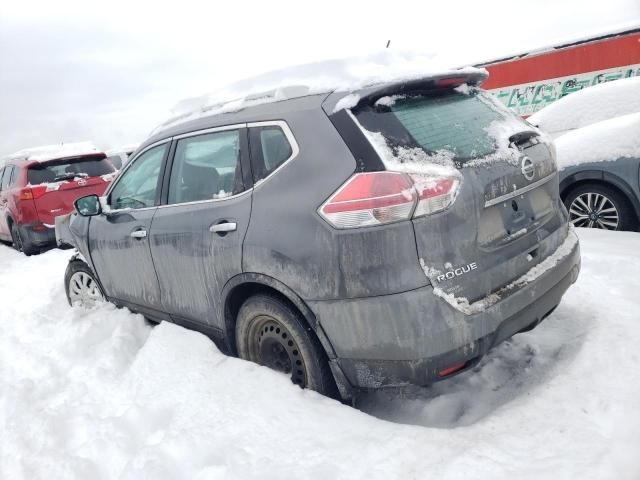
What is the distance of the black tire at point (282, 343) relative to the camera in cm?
258

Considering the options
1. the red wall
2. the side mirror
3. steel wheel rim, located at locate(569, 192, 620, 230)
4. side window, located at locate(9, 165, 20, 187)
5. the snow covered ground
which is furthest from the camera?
the red wall

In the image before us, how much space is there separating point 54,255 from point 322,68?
690cm

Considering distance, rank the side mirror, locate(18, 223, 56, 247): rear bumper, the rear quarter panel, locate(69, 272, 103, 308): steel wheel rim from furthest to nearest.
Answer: locate(18, 223, 56, 247): rear bumper < locate(69, 272, 103, 308): steel wheel rim < the side mirror < the rear quarter panel

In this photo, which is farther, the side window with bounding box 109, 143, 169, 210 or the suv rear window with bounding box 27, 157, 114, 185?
the suv rear window with bounding box 27, 157, 114, 185

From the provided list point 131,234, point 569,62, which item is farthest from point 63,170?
point 569,62

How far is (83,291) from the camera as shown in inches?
188

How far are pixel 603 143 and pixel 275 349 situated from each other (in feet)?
13.0

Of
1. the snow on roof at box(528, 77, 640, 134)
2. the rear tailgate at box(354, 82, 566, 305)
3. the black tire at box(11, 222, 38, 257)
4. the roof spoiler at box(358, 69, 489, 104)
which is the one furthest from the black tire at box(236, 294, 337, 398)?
the black tire at box(11, 222, 38, 257)

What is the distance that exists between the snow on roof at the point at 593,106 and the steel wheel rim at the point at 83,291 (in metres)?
5.62

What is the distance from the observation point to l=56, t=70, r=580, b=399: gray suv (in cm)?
221

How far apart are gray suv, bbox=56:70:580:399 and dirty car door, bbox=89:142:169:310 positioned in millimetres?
373

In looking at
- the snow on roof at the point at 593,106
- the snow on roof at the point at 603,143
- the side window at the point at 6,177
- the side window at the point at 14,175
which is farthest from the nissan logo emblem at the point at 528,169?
the side window at the point at 6,177

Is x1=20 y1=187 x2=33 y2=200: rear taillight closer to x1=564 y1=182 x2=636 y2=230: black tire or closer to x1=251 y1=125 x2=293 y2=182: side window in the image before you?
x1=251 y1=125 x2=293 y2=182: side window

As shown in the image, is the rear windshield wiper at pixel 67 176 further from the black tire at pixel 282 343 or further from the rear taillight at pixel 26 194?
the black tire at pixel 282 343
